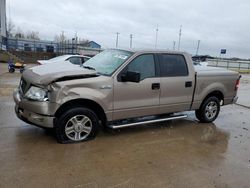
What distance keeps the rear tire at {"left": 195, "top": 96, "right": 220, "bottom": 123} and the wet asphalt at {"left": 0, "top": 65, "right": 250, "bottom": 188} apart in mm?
601

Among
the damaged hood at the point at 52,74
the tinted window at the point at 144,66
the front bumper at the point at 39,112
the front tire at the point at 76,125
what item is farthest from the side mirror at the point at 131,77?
the front bumper at the point at 39,112

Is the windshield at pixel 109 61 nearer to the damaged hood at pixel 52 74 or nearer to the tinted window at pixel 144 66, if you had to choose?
the tinted window at pixel 144 66

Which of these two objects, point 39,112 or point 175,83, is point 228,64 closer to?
point 175,83

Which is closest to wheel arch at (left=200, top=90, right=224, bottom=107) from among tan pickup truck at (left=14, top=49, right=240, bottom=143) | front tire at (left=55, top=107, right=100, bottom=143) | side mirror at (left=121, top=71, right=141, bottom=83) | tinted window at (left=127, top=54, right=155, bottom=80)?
tan pickup truck at (left=14, top=49, right=240, bottom=143)

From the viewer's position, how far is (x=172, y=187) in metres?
3.51

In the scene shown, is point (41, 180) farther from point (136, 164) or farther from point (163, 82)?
point (163, 82)

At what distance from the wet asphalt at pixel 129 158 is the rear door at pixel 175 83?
0.61 metres

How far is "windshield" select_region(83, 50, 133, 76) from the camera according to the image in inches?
207

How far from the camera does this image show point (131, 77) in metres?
4.96

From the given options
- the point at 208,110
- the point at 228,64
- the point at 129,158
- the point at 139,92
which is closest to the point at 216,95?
the point at 208,110

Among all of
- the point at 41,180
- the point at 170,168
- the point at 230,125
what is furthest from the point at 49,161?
the point at 230,125

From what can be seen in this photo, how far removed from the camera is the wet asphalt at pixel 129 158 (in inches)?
141

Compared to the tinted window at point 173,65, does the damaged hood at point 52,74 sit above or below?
below

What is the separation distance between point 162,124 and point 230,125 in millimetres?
1898
